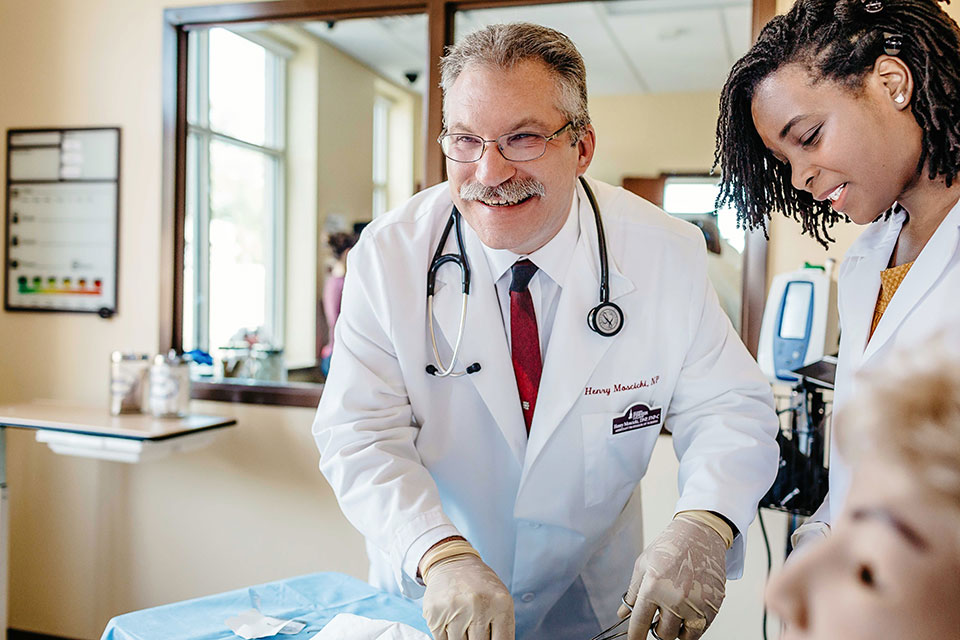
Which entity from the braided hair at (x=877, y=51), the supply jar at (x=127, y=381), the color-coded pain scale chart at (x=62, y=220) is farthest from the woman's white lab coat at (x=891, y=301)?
the color-coded pain scale chart at (x=62, y=220)

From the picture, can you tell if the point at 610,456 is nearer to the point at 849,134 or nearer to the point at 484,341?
the point at 484,341

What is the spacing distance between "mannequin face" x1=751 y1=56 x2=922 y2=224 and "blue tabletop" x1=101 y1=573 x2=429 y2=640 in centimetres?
84

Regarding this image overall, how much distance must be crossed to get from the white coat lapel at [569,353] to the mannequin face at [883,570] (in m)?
1.00

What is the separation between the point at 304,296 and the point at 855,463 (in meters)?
4.50

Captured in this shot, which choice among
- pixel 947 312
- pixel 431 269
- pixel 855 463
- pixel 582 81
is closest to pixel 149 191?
pixel 431 269

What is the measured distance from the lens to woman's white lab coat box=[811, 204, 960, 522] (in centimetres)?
92

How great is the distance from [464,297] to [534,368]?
0.58 feet

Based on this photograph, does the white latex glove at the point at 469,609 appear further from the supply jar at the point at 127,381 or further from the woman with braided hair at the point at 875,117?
the supply jar at the point at 127,381

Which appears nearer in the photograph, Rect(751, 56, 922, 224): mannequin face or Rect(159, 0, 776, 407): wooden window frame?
Rect(751, 56, 922, 224): mannequin face

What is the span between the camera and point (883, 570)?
359mm

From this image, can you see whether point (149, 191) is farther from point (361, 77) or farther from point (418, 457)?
point (361, 77)

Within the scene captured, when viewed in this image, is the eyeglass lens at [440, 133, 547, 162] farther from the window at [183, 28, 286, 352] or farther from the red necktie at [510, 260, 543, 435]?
the window at [183, 28, 286, 352]

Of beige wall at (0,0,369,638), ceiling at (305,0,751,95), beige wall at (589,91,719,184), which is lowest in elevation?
beige wall at (0,0,369,638)

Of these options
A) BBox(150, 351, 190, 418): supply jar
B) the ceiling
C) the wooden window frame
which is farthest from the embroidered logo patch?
the ceiling
